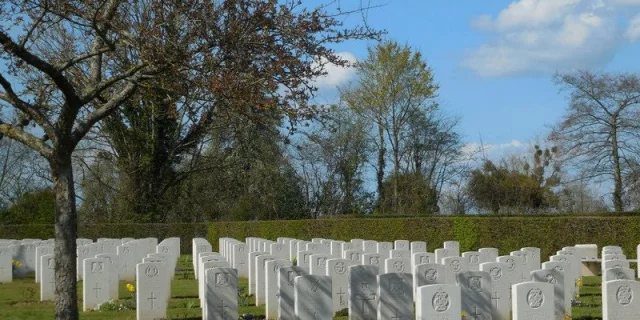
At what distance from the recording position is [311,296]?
11594 mm

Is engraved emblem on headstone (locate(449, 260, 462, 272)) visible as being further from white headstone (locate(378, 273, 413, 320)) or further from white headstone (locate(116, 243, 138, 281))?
white headstone (locate(116, 243, 138, 281))

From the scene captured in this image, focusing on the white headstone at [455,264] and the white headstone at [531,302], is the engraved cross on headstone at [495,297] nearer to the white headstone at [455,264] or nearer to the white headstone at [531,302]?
the white headstone at [455,264]

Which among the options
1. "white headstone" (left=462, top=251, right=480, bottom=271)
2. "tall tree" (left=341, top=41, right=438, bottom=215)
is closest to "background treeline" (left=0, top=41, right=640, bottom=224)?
"tall tree" (left=341, top=41, right=438, bottom=215)

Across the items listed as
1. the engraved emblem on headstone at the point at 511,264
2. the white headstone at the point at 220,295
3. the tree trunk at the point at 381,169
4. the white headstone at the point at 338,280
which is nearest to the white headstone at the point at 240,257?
the white headstone at the point at 338,280

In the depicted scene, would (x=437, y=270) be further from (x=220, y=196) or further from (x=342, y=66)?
(x=220, y=196)

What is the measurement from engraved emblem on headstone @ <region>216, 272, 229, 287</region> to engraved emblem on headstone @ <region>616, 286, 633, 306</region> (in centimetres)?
506

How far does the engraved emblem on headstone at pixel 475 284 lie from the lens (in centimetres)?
1234

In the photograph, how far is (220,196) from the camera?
44062 mm

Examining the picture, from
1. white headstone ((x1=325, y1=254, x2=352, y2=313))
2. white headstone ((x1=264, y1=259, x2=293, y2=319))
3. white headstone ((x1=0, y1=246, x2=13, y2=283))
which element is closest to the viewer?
white headstone ((x1=264, y1=259, x2=293, y2=319))

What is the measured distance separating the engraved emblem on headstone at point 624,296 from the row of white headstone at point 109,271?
22.2ft

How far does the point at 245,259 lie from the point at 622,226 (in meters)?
10.3

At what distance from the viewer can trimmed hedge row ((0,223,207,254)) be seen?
36938mm

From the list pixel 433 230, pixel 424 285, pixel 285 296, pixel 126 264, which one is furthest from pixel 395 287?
pixel 433 230

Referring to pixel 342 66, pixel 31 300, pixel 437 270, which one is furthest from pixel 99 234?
pixel 342 66
